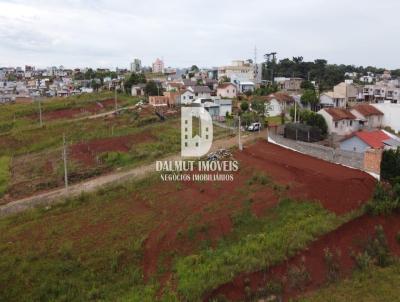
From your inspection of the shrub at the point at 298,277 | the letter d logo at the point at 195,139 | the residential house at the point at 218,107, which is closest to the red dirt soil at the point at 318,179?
the shrub at the point at 298,277

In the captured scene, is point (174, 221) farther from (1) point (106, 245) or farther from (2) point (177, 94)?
(2) point (177, 94)

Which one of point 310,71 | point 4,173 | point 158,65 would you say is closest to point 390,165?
point 4,173

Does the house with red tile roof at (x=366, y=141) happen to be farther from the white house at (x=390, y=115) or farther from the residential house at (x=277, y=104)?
the residential house at (x=277, y=104)

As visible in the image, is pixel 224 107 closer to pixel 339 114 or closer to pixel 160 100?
pixel 160 100

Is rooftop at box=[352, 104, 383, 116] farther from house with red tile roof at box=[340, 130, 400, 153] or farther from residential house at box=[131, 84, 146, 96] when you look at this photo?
residential house at box=[131, 84, 146, 96]

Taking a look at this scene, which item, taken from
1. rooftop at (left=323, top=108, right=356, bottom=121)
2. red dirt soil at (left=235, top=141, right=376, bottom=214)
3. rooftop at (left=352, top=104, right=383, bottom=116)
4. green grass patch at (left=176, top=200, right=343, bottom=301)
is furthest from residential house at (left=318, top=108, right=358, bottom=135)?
green grass patch at (left=176, top=200, right=343, bottom=301)

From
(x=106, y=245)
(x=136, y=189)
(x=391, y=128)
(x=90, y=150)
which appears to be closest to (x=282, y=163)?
(x=136, y=189)
